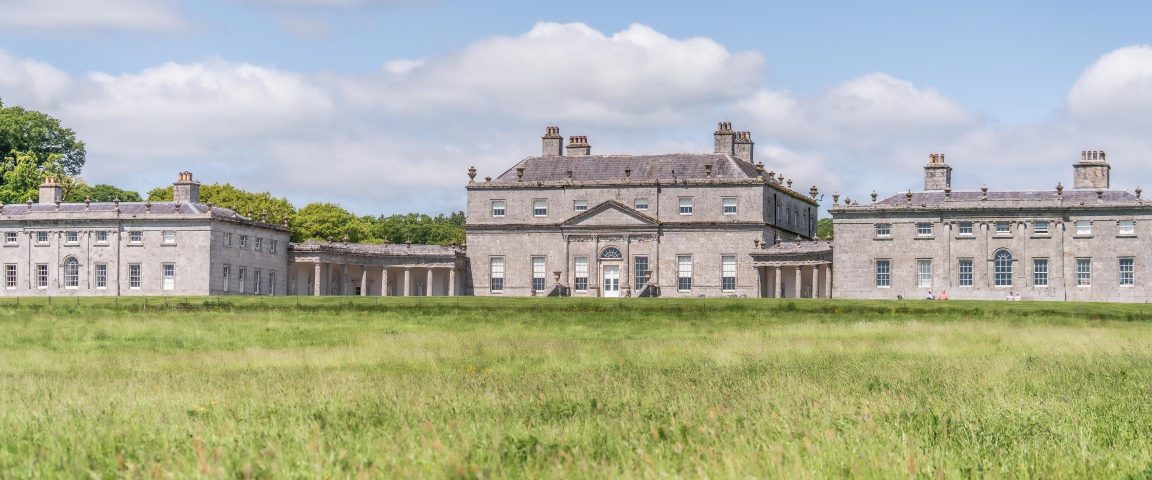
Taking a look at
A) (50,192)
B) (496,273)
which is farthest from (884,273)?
(50,192)

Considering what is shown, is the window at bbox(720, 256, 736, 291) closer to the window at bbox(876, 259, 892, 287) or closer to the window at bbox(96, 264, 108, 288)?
the window at bbox(876, 259, 892, 287)

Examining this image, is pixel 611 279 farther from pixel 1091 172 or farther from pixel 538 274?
pixel 1091 172

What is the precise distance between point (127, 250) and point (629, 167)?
85.0ft

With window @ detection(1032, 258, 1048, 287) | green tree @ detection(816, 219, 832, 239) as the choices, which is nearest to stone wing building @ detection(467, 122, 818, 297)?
window @ detection(1032, 258, 1048, 287)

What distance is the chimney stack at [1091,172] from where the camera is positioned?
68.8 metres

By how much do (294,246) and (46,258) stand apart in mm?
12217

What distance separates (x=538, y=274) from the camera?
7781cm

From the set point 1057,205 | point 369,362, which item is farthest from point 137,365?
point 1057,205

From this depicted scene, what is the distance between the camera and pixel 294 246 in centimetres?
7781

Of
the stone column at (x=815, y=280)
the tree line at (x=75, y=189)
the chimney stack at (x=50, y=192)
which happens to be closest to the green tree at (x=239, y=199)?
the tree line at (x=75, y=189)

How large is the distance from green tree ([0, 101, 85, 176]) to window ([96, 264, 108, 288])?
47.9 ft

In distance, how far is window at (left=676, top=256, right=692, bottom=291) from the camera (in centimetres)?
7588

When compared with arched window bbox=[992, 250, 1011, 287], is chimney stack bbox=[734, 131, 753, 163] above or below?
above

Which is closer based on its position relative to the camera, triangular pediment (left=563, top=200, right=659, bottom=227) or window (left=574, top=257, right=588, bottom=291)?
triangular pediment (left=563, top=200, right=659, bottom=227)
